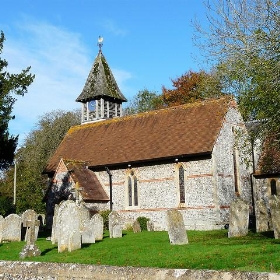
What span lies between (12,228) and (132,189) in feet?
28.9

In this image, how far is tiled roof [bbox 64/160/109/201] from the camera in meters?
24.4

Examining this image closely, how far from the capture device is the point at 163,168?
23.9 metres

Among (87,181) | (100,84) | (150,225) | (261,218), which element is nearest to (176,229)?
(261,218)

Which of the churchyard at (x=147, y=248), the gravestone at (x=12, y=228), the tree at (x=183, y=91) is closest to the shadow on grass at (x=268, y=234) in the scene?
the churchyard at (x=147, y=248)

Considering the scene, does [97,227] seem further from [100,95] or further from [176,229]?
[100,95]

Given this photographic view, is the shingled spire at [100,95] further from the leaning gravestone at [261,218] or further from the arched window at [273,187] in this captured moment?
the leaning gravestone at [261,218]

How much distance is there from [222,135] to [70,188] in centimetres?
980

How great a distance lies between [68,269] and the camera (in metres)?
7.20

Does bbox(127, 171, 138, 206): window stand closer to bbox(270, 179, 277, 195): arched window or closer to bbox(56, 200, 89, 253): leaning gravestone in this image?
bbox(270, 179, 277, 195): arched window

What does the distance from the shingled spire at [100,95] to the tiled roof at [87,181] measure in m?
8.04

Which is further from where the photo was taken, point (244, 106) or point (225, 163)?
point (225, 163)

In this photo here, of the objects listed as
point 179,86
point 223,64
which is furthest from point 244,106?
point 179,86

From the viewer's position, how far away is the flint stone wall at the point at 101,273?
5.45 metres

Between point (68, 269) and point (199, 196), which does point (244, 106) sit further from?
point (68, 269)
